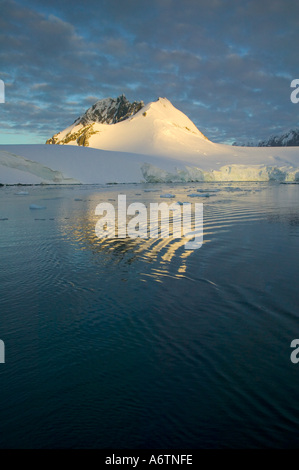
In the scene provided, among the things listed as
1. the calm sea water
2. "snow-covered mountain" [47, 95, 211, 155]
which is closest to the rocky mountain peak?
"snow-covered mountain" [47, 95, 211, 155]

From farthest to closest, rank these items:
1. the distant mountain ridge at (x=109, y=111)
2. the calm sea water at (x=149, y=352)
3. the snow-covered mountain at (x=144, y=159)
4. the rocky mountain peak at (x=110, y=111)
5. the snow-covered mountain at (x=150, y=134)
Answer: the rocky mountain peak at (x=110, y=111)
the distant mountain ridge at (x=109, y=111)
the snow-covered mountain at (x=150, y=134)
the snow-covered mountain at (x=144, y=159)
the calm sea water at (x=149, y=352)

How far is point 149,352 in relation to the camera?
2.71 metres

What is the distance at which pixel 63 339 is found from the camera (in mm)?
2934

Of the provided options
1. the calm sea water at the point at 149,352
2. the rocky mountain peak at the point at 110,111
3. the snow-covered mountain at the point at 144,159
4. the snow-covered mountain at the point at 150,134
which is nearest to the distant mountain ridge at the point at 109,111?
the rocky mountain peak at the point at 110,111

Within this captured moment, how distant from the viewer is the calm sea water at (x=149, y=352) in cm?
196

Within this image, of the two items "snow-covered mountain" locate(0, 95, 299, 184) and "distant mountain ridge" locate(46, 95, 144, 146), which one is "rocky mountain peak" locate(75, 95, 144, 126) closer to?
"distant mountain ridge" locate(46, 95, 144, 146)

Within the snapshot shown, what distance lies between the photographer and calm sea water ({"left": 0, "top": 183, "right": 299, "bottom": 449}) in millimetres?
1955

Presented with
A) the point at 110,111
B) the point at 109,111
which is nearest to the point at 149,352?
the point at 110,111

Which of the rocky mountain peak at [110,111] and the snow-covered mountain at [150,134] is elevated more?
the rocky mountain peak at [110,111]

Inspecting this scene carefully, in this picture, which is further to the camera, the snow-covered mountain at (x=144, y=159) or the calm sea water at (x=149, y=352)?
Answer: the snow-covered mountain at (x=144, y=159)

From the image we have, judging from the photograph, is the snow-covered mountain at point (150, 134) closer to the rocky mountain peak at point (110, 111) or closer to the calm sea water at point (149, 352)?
the rocky mountain peak at point (110, 111)

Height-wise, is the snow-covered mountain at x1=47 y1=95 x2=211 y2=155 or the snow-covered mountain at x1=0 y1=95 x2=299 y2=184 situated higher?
the snow-covered mountain at x1=47 y1=95 x2=211 y2=155
